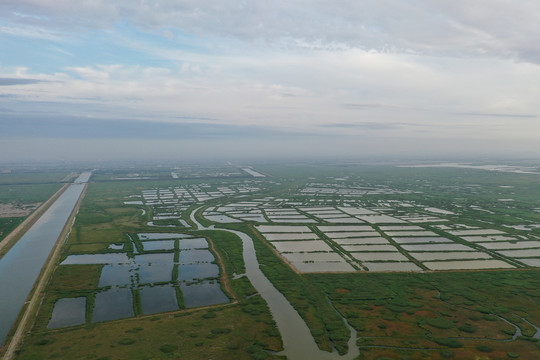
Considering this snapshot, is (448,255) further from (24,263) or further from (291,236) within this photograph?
(24,263)

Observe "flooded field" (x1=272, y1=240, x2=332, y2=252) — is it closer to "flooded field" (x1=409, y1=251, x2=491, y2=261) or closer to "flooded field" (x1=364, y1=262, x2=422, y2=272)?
"flooded field" (x1=364, y1=262, x2=422, y2=272)

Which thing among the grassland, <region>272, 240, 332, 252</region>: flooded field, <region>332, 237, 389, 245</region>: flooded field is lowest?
the grassland

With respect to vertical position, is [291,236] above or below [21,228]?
above

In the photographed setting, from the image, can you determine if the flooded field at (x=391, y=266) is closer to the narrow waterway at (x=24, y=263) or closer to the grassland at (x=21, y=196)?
the narrow waterway at (x=24, y=263)

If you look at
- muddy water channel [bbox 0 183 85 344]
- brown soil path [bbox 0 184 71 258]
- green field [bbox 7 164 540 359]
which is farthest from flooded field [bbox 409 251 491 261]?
brown soil path [bbox 0 184 71 258]

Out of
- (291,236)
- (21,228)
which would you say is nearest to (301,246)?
(291,236)

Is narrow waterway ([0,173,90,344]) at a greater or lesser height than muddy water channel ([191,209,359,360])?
lesser
